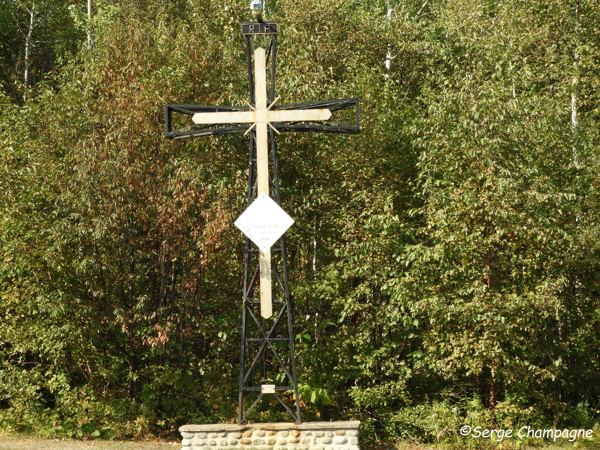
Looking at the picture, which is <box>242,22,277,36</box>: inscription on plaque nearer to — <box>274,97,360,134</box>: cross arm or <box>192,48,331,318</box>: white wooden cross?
<box>192,48,331,318</box>: white wooden cross

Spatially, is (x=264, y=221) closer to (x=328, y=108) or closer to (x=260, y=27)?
(x=328, y=108)

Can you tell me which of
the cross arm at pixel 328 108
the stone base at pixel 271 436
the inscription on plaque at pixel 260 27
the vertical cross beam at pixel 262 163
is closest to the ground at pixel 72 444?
the stone base at pixel 271 436

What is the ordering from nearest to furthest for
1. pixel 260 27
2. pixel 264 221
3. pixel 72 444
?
pixel 264 221
pixel 260 27
pixel 72 444

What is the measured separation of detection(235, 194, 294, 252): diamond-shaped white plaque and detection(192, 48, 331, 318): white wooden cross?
146mm

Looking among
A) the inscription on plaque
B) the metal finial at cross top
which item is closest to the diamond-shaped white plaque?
the metal finial at cross top

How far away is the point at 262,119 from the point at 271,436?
4094mm

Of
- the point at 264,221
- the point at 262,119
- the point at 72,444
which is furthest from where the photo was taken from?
the point at 72,444

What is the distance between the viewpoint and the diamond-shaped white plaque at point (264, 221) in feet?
31.2

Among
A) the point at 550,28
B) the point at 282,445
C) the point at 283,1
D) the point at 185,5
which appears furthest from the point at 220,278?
the point at 185,5

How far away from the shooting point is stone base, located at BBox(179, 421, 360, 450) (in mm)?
9516

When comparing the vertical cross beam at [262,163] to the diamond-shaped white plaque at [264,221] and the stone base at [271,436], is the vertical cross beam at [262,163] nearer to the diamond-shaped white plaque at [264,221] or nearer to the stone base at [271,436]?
the diamond-shaped white plaque at [264,221]

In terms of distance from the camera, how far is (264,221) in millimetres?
9516

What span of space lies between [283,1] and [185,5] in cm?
428

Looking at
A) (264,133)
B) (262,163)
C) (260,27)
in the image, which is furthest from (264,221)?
(260,27)
